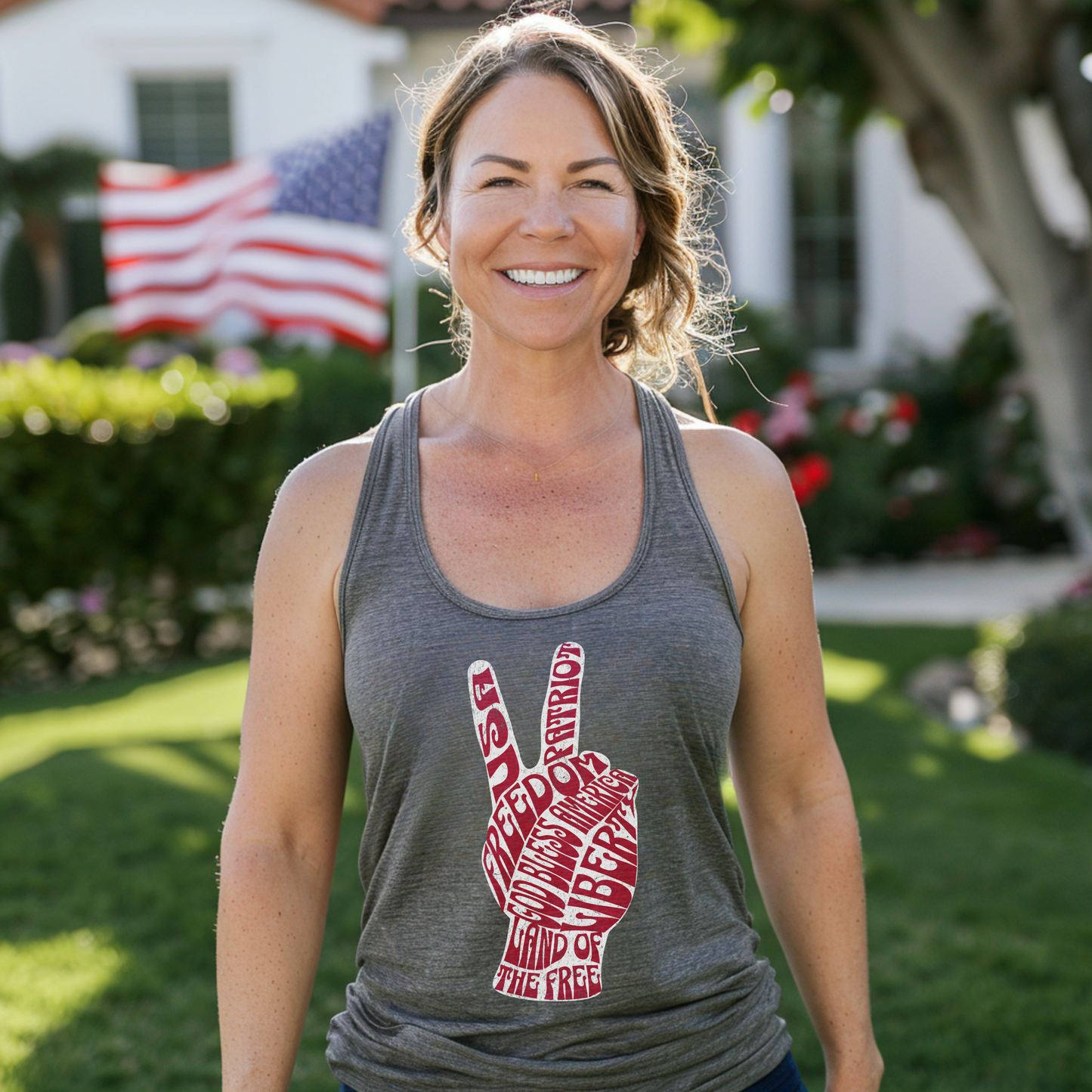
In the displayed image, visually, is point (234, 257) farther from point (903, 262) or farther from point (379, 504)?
point (903, 262)

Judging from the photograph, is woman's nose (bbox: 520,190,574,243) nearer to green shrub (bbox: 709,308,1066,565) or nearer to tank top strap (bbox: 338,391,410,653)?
tank top strap (bbox: 338,391,410,653)

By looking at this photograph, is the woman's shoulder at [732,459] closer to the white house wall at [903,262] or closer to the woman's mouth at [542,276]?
the woman's mouth at [542,276]

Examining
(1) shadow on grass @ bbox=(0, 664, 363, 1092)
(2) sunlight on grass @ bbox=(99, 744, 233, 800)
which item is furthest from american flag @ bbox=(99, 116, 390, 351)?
(1) shadow on grass @ bbox=(0, 664, 363, 1092)

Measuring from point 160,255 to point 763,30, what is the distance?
141 inches

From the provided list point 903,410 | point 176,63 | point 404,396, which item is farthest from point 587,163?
point 176,63

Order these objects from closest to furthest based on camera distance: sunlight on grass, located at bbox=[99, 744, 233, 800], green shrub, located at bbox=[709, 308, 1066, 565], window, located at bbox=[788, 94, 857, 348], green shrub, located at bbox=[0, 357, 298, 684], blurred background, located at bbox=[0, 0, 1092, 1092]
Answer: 1. blurred background, located at bbox=[0, 0, 1092, 1092]
2. sunlight on grass, located at bbox=[99, 744, 233, 800]
3. green shrub, located at bbox=[0, 357, 298, 684]
4. green shrub, located at bbox=[709, 308, 1066, 565]
5. window, located at bbox=[788, 94, 857, 348]

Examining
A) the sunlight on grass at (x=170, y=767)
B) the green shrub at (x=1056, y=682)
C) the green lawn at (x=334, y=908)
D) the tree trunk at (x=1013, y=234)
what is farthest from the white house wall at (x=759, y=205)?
the sunlight on grass at (x=170, y=767)

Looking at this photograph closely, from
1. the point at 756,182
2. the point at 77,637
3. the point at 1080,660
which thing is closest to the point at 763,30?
the point at 1080,660

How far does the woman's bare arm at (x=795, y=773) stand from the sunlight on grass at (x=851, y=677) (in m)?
5.06

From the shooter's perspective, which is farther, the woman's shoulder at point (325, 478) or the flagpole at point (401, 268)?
the flagpole at point (401, 268)

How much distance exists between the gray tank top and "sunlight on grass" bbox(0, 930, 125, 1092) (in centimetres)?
208

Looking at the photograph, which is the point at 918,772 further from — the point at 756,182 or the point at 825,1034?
the point at 756,182

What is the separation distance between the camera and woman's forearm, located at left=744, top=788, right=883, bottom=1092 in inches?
71.1

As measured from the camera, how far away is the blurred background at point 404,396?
13.0 feet
